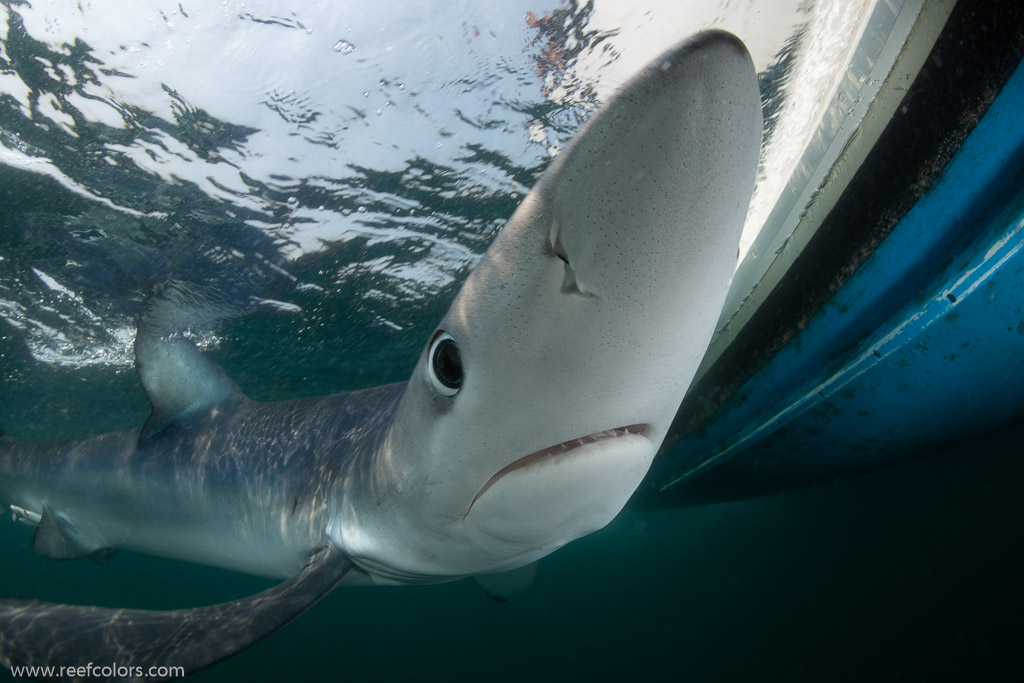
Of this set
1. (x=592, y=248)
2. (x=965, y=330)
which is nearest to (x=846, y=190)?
(x=965, y=330)

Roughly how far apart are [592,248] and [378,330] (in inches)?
406

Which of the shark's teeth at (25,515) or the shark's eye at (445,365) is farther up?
the shark's eye at (445,365)

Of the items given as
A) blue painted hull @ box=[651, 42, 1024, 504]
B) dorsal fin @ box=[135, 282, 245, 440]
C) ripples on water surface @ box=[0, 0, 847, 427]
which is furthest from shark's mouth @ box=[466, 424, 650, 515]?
dorsal fin @ box=[135, 282, 245, 440]

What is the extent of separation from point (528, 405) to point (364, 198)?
6027 millimetres

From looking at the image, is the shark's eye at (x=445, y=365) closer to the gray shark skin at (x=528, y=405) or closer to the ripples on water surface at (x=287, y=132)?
the gray shark skin at (x=528, y=405)

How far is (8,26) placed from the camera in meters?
4.27

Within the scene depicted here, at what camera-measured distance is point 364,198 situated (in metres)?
6.63

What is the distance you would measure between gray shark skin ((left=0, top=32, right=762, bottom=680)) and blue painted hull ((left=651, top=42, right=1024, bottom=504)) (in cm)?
208

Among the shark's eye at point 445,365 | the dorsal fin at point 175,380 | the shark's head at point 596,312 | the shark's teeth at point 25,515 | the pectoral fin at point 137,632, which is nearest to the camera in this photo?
the shark's head at point 596,312

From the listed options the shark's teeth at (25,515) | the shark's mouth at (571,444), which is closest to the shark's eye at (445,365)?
the shark's mouth at (571,444)

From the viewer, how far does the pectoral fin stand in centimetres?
215

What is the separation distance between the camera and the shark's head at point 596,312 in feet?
3.39

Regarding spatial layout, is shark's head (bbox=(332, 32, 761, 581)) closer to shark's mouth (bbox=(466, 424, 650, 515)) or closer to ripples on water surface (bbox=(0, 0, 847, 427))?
shark's mouth (bbox=(466, 424, 650, 515))

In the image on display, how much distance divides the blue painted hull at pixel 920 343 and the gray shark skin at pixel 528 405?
2.08 metres
